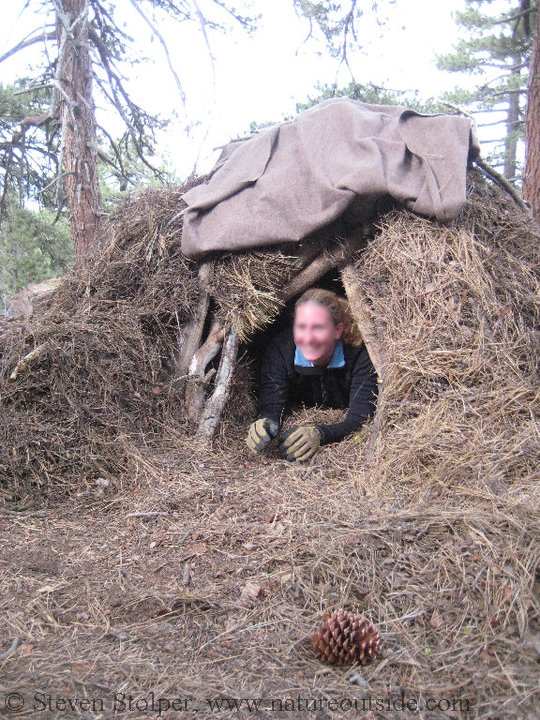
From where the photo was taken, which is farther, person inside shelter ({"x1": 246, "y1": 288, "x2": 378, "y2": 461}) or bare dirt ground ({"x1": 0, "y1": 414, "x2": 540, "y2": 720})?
person inside shelter ({"x1": 246, "y1": 288, "x2": 378, "y2": 461})

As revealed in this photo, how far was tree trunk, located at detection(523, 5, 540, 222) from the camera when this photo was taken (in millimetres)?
6719

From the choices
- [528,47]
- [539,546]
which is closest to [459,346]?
[539,546]

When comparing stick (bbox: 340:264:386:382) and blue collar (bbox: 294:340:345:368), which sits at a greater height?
stick (bbox: 340:264:386:382)

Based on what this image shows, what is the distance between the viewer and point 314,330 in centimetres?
470

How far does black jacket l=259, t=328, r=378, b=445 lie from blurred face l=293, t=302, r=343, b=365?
19 centimetres

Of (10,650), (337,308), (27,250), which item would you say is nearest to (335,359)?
(337,308)

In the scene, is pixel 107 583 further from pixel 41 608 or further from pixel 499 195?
pixel 499 195

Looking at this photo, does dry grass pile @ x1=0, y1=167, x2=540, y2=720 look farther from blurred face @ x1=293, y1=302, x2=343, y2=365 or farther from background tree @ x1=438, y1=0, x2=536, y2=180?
background tree @ x1=438, y1=0, x2=536, y2=180

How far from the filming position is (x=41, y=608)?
279 centimetres

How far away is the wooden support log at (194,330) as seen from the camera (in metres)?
4.66

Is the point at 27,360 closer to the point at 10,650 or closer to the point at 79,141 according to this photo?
the point at 10,650

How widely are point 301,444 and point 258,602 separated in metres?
1.75

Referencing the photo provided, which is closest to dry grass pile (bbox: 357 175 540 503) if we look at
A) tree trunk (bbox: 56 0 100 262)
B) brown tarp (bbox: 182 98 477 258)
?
brown tarp (bbox: 182 98 477 258)

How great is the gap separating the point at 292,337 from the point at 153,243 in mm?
1361
